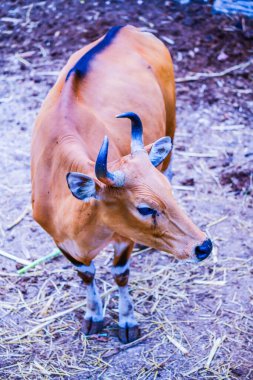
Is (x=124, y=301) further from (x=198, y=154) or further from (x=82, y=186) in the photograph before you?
(x=198, y=154)

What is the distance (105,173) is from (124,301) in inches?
56.8

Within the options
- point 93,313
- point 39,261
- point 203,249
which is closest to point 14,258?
point 39,261

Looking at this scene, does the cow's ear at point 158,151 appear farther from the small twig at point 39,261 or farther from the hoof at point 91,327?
the small twig at point 39,261

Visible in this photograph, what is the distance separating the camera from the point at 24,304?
15.4 ft

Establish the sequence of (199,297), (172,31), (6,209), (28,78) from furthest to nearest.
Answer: (172,31), (28,78), (6,209), (199,297)

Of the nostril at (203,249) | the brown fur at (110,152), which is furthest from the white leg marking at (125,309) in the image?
the nostril at (203,249)

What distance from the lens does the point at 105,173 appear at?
10.5 feet

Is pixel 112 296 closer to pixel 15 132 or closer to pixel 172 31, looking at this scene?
pixel 15 132

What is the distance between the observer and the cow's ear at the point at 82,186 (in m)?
3.24

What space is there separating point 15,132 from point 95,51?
7.83 ft

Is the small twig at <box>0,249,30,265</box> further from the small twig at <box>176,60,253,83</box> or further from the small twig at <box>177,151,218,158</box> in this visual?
the small twig at <box>176,60,253,83</box>

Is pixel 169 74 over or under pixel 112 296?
over

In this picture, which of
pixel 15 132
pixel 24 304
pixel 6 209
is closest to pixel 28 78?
pixel 15 132

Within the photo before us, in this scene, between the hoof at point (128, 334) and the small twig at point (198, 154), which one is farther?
the small twig at point (198, 154)
